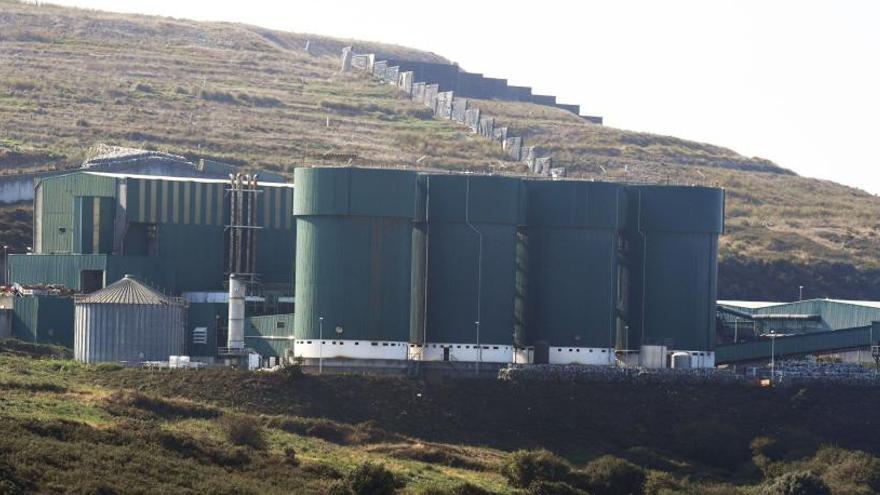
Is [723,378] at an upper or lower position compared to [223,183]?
lower

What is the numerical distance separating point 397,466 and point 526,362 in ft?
83.5

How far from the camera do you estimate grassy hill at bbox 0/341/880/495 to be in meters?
83.9

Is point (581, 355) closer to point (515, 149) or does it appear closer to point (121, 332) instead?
point (121, 332)

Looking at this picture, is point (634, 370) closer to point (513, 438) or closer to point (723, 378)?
point (723, 378)

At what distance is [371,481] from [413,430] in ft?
59.9

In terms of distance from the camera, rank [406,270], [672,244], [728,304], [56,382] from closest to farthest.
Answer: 1. [56,382]
2. [406,270]
3. [672,244]
4. [728,304]

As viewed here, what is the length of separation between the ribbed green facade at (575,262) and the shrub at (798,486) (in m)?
22.9

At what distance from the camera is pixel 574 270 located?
11519cm

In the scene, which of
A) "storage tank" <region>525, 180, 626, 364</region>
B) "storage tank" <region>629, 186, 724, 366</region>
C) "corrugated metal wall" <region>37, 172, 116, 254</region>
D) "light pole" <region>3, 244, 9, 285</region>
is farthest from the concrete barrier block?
"storage tank" <region>525, 180, 626, 364</region>

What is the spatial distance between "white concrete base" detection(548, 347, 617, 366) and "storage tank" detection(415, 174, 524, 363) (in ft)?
11.4

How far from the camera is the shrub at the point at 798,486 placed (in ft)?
303

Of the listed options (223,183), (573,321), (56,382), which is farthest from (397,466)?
(223,183)

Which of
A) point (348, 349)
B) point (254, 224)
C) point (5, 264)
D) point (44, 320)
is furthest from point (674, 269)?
point (5, 264)

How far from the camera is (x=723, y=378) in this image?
367 feet
